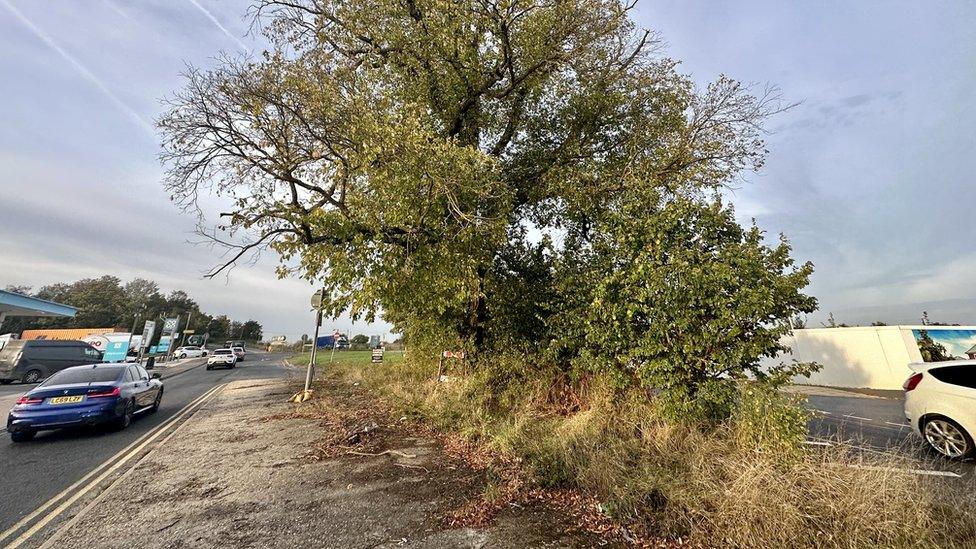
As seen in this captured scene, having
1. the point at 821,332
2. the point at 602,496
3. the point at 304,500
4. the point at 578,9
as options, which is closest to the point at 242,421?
the point at 304,500

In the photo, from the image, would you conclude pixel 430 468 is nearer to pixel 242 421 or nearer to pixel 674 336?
pixel 674 336

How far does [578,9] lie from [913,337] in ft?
67.5

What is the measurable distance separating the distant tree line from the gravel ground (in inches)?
2633

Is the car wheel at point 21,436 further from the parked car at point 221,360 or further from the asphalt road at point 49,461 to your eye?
the parked car at point 221,360

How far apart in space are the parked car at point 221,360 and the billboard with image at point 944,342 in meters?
43.9

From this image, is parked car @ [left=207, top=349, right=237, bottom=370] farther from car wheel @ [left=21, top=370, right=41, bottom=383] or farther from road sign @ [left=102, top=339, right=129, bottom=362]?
car wheel @ [left=21, top=370, right=41, bottom=383]

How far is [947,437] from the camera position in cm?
654

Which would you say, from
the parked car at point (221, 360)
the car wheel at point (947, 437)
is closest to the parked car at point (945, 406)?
the car wheel at point (947, 437)

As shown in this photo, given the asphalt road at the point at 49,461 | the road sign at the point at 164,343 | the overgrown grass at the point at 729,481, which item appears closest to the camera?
the overgrown grass at the point at 729,481

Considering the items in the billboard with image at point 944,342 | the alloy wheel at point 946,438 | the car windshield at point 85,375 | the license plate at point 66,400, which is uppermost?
the billboard with image at point 944,342

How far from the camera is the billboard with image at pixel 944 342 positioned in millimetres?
16734

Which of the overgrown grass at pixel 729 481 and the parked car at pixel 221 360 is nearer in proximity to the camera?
the overgrown grass at pixel 729 481

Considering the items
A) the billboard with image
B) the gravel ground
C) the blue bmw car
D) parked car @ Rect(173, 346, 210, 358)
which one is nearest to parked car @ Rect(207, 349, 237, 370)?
parked car @ Rect(173, 346, 210, 358)

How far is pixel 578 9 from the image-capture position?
10008 millimetres
